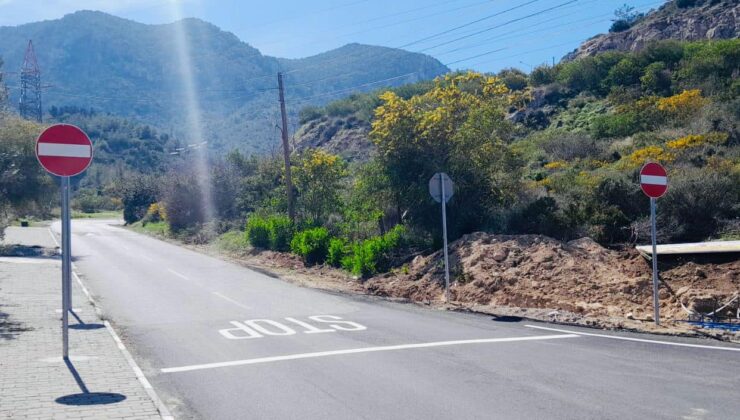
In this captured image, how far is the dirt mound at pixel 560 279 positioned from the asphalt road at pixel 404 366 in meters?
2.28

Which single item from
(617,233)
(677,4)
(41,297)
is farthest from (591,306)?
(677,4)

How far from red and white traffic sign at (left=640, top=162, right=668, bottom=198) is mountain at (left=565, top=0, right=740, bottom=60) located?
47.3 m

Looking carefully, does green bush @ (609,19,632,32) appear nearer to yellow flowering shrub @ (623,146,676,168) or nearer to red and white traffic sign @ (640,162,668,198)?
yellow flowering shrub @ (623,146,676,168)

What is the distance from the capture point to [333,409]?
7547 mm

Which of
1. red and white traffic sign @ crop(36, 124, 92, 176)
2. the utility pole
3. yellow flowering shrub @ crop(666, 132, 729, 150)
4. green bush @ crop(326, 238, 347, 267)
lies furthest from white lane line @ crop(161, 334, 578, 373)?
the utility pole

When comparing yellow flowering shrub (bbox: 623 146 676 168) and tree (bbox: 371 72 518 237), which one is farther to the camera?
yellow flowering shrub (bbox: 623 146 676 168)

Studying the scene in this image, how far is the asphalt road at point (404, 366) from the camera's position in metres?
7.53

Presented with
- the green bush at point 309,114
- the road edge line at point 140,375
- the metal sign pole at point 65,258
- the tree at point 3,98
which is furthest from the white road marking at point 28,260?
the green bush at point 309,114

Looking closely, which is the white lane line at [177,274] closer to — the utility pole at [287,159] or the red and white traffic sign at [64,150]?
the utility pole at [287,159]

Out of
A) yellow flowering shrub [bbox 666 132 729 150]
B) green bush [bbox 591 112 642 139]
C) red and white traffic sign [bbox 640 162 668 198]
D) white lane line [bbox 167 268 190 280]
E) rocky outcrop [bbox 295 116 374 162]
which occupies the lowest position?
white lane line [bbox 167 268 190 280]

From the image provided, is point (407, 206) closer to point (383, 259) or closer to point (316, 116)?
point (383, 259)

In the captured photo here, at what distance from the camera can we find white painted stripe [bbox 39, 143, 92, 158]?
30.0ft

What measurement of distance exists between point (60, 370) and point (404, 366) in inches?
176

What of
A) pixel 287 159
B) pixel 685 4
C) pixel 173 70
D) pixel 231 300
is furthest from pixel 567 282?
pixel 173 70
